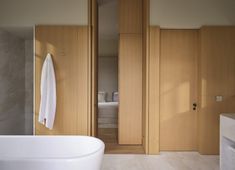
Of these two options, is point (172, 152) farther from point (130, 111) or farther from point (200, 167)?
point (130, 111)

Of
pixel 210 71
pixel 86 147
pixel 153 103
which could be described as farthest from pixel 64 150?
pixel 210 71

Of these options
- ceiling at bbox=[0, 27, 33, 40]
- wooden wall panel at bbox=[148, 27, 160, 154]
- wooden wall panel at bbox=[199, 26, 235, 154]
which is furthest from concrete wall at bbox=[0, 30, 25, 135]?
wooden wall panel at bbox=[199, 26, 235, 154]

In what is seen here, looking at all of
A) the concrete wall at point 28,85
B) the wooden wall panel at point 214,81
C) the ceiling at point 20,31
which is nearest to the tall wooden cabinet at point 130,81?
the wooden wall panel at point 214,81

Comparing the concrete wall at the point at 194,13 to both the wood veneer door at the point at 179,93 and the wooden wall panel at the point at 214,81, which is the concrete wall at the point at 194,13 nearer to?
the wooden wall panel at the point at 214,81

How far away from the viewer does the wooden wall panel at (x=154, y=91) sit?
4027 millimetres

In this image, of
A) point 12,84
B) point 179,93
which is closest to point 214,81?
point 179,93

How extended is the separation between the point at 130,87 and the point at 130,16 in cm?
153

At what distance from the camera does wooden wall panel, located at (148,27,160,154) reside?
13.2 ft

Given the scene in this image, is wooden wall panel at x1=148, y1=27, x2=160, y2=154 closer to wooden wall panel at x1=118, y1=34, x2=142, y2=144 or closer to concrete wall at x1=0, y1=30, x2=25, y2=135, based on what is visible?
wooden wall panel at x1=118, y1=34, x2=142, y2=144

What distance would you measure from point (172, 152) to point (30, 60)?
3698mm

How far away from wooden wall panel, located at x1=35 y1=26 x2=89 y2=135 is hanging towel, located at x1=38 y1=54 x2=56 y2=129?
0.43 ft

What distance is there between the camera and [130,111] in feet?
15.8

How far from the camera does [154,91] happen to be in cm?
404

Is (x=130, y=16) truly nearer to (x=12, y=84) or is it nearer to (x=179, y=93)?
(x=179, y=93)
